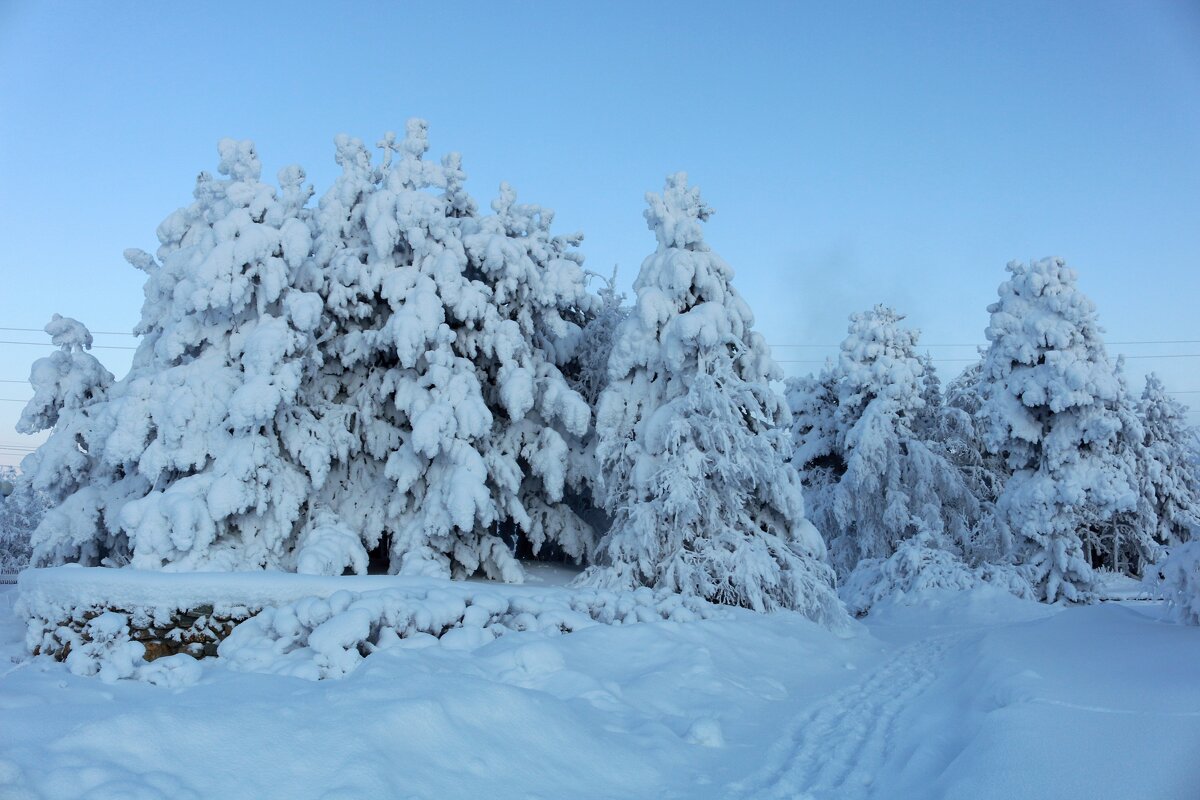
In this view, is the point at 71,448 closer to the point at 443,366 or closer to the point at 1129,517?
the point at 443,366

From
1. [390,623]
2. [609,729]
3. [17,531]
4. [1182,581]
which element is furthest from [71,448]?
[17,531]

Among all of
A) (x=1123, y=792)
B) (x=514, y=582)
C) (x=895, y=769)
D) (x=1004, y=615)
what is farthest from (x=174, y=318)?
(x=1004, y=615)

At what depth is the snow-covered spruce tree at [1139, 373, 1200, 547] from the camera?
2228cm

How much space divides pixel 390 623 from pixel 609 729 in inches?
111

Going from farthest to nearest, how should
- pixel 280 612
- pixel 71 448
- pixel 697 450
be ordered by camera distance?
1. pixel 71 448
2. pixel 697 450
3. pixel 280 612

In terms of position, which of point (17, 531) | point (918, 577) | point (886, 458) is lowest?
→ point (17, 531)

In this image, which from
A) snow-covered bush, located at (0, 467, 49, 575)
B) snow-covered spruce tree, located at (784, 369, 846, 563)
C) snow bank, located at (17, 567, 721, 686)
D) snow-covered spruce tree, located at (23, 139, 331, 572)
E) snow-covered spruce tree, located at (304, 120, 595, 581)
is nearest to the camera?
snow bank, located at (17, 567, 721, 686)

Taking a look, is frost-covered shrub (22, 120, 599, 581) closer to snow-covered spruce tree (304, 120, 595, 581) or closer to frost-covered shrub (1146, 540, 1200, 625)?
snow-covered spruce tree (304, 120, 595, 581)

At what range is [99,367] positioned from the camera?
55.4 feet

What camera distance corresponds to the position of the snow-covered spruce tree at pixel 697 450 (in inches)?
477

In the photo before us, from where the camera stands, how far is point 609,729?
5367 mm

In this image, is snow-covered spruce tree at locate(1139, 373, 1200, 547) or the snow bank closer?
the snow bank

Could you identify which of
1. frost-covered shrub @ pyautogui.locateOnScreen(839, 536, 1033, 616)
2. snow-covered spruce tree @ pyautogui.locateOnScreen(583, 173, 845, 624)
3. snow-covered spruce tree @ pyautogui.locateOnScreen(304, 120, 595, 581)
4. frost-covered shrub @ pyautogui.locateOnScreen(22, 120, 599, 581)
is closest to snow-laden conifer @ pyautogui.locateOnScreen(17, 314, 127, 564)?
frost-covered shrub @ pyautogui.locateOnScreen(22, 120, 599, 581)

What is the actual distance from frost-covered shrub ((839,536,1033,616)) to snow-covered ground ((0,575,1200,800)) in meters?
12.0
